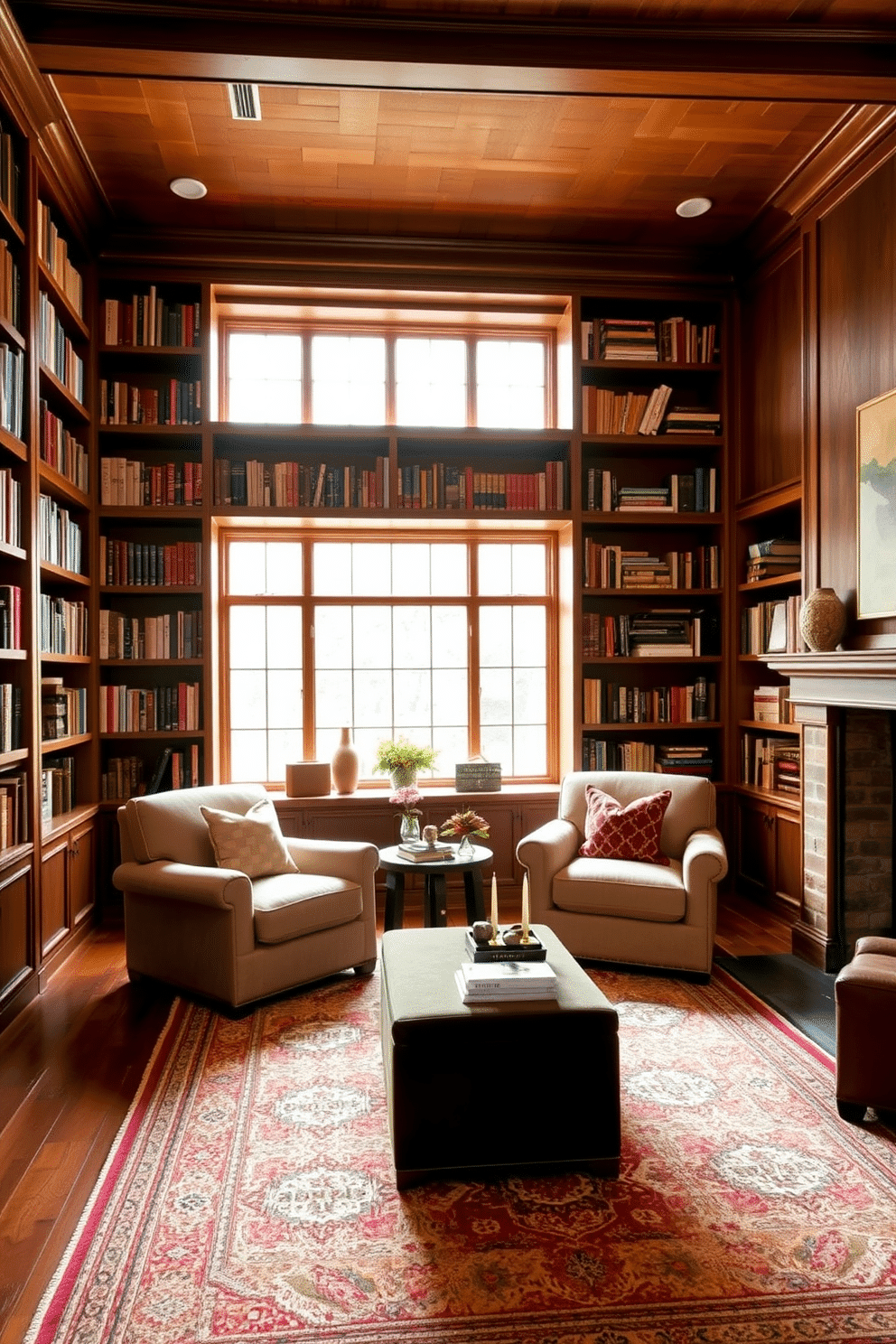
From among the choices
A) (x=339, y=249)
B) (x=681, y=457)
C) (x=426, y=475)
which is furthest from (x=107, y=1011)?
(x=681, y=457)

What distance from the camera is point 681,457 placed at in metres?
5.72

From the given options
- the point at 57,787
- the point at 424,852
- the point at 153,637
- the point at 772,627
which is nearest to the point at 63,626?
the point at 153,637

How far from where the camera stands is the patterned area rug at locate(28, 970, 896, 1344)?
76.6 inches

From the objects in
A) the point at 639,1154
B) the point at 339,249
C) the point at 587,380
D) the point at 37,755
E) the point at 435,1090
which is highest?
the point at 339,249

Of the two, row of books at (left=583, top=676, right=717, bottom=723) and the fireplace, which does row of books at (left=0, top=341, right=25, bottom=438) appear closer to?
row of books at (left=583, top=676, right=717, bottom=723)

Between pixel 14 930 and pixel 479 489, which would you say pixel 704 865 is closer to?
pixel 479 489

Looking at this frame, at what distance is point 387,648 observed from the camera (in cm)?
570

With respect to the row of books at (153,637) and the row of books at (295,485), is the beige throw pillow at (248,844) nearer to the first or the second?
the row of books at (153,637)

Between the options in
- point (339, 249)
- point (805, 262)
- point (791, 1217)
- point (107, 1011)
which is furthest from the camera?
point (339, 249)

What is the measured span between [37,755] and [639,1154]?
2817 mm

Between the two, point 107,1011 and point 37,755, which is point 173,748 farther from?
point 107,1011

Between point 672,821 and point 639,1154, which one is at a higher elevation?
point 672,821

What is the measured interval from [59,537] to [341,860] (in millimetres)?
2064

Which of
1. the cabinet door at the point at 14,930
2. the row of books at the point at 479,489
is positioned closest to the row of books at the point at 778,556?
the row of books at the point at 479,489
